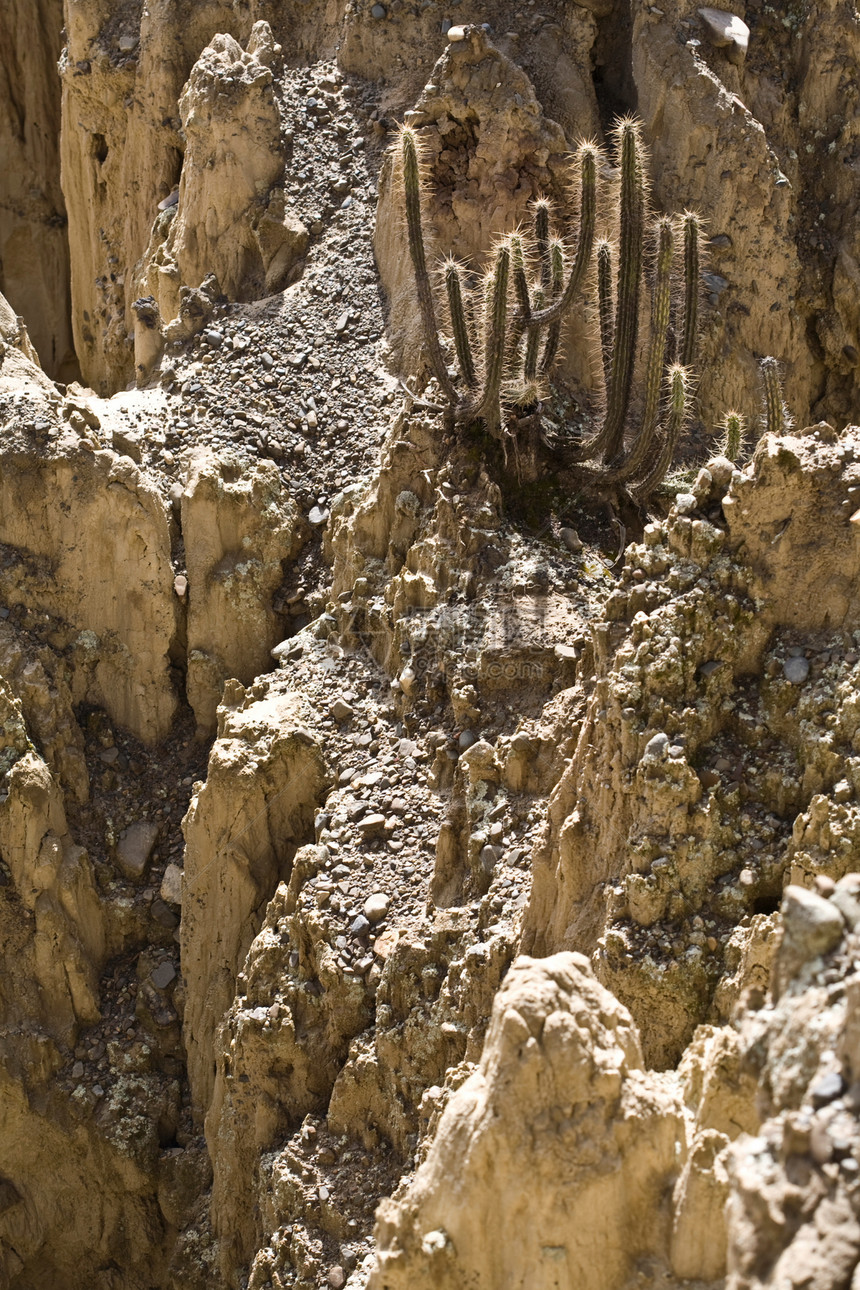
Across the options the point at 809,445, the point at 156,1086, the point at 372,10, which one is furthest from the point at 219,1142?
the point at 372,10

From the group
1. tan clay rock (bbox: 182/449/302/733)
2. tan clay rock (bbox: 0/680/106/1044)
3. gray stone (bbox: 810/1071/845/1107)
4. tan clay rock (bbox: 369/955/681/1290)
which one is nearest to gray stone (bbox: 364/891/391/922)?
tan clay rock (bbox: 0/680/106/1044)

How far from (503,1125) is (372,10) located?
1092cm

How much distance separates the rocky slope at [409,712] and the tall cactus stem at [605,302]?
0.54m

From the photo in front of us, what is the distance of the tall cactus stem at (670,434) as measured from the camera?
9148 mm

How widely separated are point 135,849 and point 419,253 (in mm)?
4754

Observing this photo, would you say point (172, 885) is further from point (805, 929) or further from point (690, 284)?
point (805, 929)

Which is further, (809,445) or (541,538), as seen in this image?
(541,538)

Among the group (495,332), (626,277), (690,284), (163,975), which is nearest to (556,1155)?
(163,975)

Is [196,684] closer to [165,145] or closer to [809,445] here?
[809,445]

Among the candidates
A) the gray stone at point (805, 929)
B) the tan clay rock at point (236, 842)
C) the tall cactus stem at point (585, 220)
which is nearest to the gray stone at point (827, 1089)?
the gray stone at point (805, 929)

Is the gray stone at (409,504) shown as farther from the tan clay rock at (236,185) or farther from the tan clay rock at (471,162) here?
the tan clay rock at (236,185)

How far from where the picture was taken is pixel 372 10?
498 inches

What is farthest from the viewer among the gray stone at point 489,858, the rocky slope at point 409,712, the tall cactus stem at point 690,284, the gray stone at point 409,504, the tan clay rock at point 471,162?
the tan clay rock at point 471,162

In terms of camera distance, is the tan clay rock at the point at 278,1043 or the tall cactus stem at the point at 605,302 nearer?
the tan clay rock at the point at 278,1043
